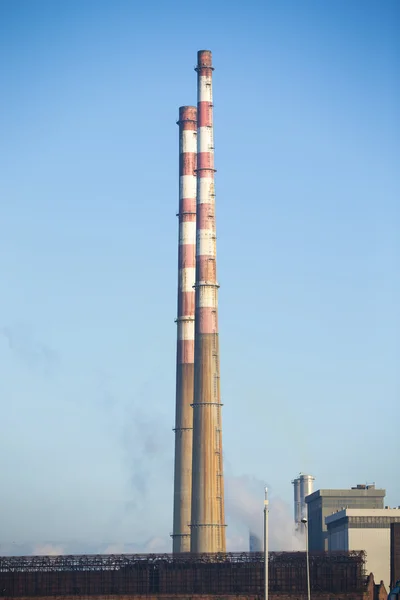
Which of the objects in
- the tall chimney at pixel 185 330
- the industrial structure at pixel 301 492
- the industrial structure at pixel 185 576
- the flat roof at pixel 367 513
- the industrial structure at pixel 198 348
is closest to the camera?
the industrial structure at pixel 185 576

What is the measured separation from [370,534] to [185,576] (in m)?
27.1

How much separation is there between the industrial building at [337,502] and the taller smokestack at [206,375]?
34.0 metres

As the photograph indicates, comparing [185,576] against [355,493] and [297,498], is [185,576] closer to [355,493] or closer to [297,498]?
[355,493]

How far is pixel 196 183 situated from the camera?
8150 centimetres

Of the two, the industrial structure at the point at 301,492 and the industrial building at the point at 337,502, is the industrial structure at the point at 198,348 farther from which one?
the industrial structure at the point at 301,492

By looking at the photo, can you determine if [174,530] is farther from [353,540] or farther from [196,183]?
[196,183]

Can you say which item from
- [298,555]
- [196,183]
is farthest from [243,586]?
[196,183]

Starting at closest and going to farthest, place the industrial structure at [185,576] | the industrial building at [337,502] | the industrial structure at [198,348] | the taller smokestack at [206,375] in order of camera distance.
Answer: the industrial structure at [185,576] < the taller smokestack at [206,375] < the industrial structure at [198,348] < the industrial building at [337,502]

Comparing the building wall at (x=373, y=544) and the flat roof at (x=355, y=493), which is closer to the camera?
the building wall at (x=373, y=544)

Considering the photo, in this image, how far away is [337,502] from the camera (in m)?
108

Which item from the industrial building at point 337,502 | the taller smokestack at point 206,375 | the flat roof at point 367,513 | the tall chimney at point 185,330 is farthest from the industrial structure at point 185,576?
the industrial building at point 337,502

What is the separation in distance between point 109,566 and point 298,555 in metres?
11.5

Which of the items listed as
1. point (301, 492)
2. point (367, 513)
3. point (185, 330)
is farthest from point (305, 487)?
point (185, 330)

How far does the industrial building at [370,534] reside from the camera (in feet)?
300
